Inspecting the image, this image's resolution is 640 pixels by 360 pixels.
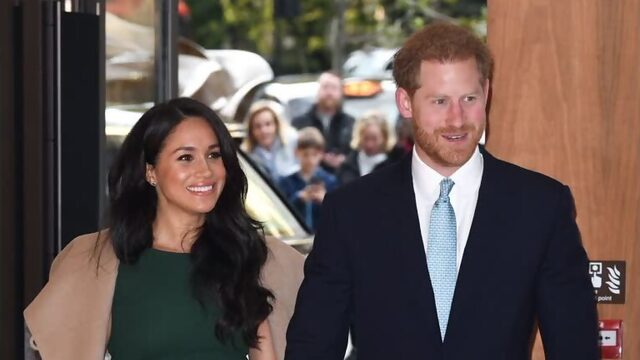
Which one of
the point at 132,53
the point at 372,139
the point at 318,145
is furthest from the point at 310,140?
the point at 132,53

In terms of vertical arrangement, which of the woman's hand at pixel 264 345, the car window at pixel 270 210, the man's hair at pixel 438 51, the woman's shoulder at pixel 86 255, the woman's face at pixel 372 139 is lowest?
the woman's hand at pixel 264 345

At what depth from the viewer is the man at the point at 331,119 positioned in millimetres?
15539

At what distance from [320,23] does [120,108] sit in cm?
2012

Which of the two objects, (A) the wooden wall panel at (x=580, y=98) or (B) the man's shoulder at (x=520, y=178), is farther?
(A) the wooden wall panel at (x=580, y=98)

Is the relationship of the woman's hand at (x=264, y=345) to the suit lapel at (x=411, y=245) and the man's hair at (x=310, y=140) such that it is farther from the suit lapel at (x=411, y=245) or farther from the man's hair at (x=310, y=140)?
the man's hair at (x=310, y=140)

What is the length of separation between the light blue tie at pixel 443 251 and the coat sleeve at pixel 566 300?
0.24 meters

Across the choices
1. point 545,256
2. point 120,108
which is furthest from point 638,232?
point 120,108

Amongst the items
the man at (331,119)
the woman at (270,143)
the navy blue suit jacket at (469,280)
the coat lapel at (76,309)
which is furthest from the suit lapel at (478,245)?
the man at (331,119)

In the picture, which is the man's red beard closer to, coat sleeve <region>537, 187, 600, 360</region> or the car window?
coat sleeve <region>537, 187, 600, 360</region>

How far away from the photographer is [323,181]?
1441 cm

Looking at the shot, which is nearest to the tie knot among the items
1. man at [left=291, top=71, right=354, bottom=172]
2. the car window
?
the car window

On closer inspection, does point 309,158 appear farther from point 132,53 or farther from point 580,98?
point 580,98

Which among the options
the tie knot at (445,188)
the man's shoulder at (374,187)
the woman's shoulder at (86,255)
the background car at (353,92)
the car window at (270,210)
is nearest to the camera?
the tie knot at (445,188)

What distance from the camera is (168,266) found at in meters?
4.66
